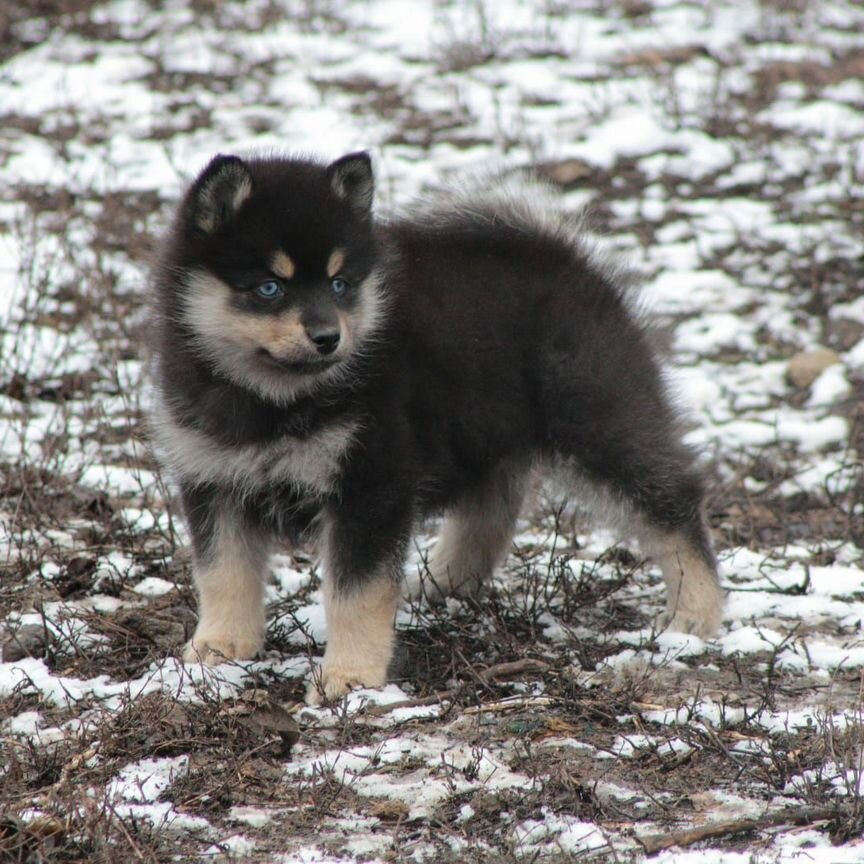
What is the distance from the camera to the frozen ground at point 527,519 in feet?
12.0

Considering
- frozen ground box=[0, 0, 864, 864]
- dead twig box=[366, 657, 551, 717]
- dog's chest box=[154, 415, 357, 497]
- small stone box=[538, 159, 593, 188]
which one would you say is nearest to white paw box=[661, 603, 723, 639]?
frozen ground box=[0, 0, 864, 864]

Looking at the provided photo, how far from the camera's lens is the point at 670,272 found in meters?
9.33

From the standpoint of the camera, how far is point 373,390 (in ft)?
15.1

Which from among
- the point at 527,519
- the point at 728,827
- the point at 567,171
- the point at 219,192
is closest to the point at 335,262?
the point at 219,192

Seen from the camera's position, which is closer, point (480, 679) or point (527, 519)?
point (480, 679)

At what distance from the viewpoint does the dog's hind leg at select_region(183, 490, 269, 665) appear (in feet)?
15.6

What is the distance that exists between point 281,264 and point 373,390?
567mm

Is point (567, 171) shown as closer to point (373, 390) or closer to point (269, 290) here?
point (373, 390)

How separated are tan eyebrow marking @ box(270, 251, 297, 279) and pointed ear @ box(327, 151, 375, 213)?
39 cm

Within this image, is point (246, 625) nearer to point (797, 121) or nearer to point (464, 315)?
point (464, 315)

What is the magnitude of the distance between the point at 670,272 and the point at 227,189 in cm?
549

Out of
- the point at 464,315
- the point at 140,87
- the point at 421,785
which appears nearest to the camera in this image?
the point at 421,785

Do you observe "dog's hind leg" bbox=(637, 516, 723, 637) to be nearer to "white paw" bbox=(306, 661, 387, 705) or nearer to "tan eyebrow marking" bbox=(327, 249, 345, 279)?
"white paw" bbox=(306, 661, 387, 705)

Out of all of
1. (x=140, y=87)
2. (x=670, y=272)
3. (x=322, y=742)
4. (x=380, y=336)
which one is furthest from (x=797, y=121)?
(x=322, y=742)
